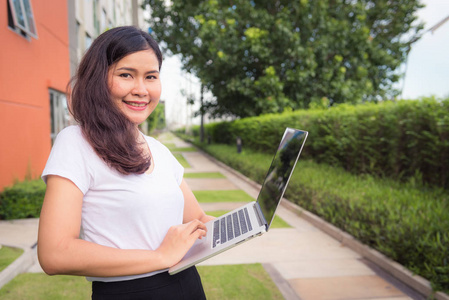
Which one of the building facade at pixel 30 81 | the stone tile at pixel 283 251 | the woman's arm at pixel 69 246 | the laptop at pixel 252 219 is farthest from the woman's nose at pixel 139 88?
the building facade at pixel 30 81

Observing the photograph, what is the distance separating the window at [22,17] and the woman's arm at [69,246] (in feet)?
22.0

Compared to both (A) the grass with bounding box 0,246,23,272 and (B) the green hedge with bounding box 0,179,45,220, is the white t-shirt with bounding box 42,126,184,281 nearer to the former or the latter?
(A) the grass with bounding box 0,246,23,272

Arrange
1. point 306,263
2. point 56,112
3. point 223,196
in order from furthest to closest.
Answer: point 56,112
point 223,196
point 306,263

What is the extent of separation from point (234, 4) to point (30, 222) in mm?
14617

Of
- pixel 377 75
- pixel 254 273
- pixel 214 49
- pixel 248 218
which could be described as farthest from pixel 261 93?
pixel 248 218

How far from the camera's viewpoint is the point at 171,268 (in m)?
1.14

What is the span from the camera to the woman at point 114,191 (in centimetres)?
98

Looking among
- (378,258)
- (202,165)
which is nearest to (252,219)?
(378,258)

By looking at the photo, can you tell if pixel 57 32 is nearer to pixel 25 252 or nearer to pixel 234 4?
pixel 25 252

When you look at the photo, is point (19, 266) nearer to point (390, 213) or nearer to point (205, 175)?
point (390, 213)

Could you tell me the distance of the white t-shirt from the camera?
103cm

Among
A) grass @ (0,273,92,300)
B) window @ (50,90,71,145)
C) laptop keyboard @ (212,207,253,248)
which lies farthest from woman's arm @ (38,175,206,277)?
window @ (50,90,71,145)

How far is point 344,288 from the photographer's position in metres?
3.64

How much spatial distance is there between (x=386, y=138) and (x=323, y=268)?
3.70 metres
